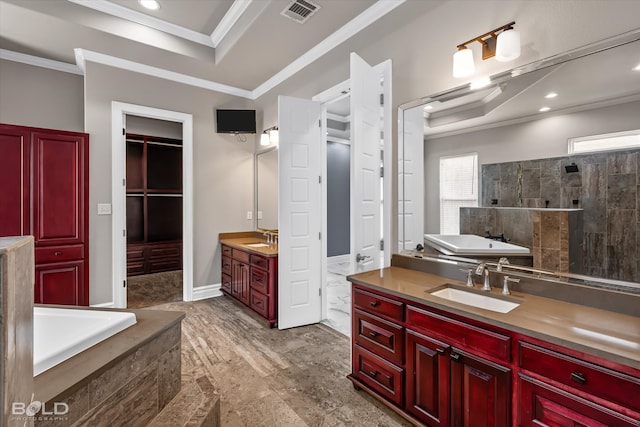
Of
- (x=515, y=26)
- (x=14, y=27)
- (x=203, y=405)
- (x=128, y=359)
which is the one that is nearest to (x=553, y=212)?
(x=515, y=26)

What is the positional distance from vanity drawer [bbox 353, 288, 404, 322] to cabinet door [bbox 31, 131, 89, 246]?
3045mm

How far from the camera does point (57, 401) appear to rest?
2.99 ft

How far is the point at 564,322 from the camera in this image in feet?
4.34

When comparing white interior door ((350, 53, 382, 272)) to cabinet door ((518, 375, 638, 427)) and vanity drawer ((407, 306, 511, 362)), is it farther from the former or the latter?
cabinet door ((518, 375, 638, 427))

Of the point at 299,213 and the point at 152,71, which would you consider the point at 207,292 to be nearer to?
the point at 299,213

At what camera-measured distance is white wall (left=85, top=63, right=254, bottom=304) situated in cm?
342

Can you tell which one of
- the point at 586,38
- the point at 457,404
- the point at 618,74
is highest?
the point at 586,38

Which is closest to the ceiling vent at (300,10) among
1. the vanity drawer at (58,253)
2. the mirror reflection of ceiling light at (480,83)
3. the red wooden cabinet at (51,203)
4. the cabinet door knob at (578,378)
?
→ the mirror reflection of ceiling light at (480,83)

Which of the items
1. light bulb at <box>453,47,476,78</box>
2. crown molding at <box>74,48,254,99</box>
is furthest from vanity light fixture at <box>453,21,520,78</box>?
crown molding at <box>74,48,254,99</box>

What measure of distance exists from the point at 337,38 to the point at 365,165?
1.45m

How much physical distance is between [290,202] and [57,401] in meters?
2.43

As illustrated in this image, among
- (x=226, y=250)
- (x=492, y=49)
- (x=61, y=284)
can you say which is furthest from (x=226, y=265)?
(x=492, y=49)

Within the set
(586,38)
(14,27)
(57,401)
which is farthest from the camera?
(14,27)

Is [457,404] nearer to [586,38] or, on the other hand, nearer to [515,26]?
[586,38]
